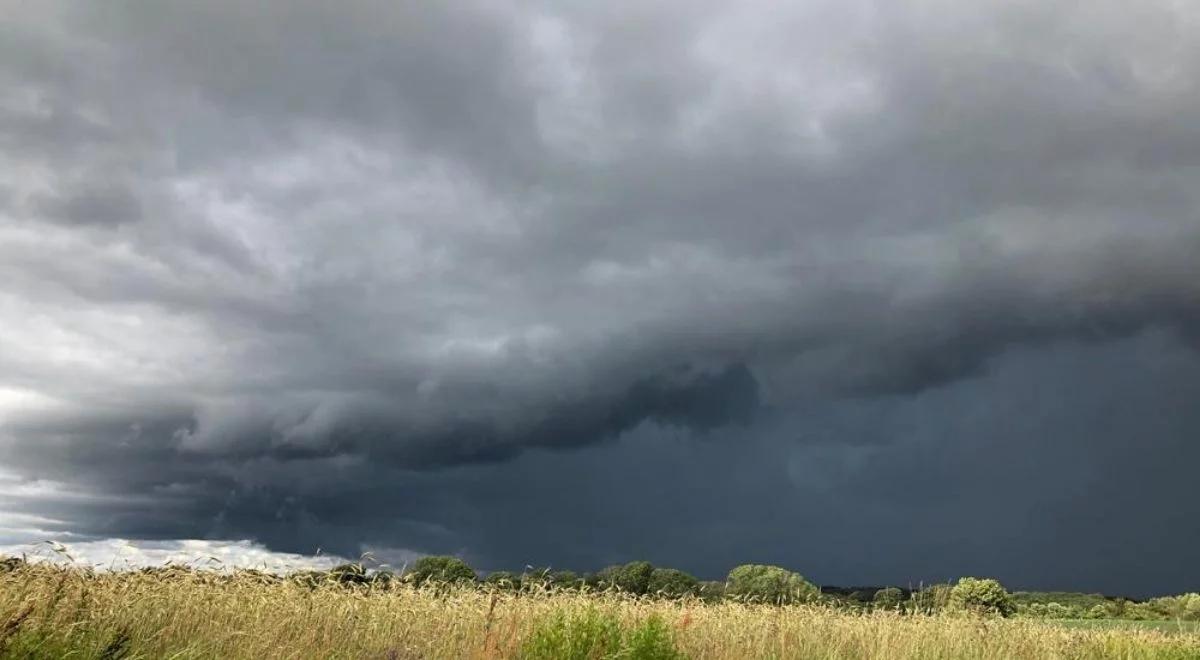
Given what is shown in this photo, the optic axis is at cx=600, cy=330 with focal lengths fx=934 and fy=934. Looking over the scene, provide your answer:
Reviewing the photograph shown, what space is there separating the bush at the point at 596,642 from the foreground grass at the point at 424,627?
0.07 feet

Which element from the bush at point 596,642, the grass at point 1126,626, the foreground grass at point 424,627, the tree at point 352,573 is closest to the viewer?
the foreground grass at point 424,627

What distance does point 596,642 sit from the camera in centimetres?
1369

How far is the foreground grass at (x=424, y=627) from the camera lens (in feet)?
40.2

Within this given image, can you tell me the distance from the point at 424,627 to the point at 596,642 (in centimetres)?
376

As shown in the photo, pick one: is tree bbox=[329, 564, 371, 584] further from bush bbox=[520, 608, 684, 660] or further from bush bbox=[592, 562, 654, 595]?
bush bbox=[592, 562, 654, 595]

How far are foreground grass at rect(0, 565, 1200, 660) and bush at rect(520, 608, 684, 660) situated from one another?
0.9 inches

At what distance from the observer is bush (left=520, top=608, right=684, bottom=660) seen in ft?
42.5

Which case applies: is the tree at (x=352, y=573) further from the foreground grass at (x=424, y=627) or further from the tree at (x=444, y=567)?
the tree at (x=444, y=567)

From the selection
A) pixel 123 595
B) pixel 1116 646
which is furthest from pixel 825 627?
pixel 123 595

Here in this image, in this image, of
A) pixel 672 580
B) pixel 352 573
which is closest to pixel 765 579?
pixel 672 580

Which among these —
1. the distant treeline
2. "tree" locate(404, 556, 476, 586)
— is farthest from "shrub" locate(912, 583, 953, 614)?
"tree" locate(404, 556, 476, 586)

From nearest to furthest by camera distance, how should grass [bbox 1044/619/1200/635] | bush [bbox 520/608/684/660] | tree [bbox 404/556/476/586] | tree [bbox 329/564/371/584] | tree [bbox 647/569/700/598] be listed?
bush [bbox 520/608/684/660]
tree [bbox 329/564/371/584]
grass [bbox 1044/619/1200/635]
tree [bbox 404/556/476/586]
tree [bbox 647/569/700/598]

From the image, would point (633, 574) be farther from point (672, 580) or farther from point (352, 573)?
point (352, 573)

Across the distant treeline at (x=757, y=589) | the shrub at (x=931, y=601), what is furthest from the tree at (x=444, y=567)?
the shrub at (x=931, y=601)
